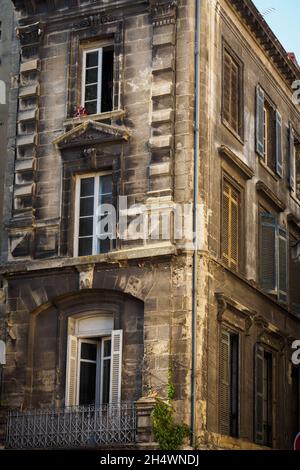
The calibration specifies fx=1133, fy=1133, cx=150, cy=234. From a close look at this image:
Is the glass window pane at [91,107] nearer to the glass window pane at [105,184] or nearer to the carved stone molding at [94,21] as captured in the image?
the glass window pane at [105,184]

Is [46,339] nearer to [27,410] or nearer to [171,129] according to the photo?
[27,410]

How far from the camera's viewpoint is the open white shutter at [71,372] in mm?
26234

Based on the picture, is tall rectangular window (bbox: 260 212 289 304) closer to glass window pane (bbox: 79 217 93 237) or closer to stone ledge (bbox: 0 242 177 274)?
stone ledge (bbox: 0 242 177 274)

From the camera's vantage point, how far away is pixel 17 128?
28625mm

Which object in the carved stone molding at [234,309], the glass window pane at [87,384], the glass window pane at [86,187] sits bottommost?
the glass window pane at [87,384]

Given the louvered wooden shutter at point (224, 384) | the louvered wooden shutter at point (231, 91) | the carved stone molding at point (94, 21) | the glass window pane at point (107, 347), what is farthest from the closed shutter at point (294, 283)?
the carved stone molding at point (94, 21)

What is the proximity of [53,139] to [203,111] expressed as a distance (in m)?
3.86

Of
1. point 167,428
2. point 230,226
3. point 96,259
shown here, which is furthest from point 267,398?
point 96,259

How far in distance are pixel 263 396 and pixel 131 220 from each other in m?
6.13

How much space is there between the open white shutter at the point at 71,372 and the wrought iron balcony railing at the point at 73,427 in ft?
1.10

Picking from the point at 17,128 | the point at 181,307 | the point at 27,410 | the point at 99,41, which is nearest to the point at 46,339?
the point at 27,410

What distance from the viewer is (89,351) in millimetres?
26984

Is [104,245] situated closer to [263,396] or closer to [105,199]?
[105,199]

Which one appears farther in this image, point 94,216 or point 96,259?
point 94,216
